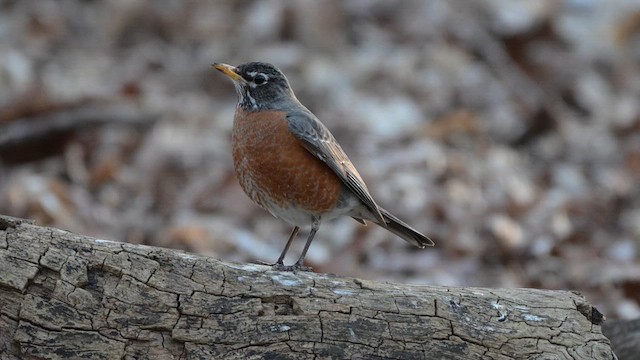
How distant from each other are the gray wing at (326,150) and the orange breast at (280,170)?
4 centimetres

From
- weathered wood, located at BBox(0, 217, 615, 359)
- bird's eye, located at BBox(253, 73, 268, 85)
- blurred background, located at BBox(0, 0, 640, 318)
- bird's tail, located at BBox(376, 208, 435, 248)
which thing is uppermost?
blurred background, located at BBox(0, 0, 640, 318)

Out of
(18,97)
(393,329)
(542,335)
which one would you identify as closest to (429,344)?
(393,329)

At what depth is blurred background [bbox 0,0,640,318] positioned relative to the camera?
6.39 meters

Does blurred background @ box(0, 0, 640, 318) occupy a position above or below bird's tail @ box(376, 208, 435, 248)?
above

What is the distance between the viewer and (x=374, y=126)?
8438mm

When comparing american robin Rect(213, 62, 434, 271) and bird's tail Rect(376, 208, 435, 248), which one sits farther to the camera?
bird's tail Rect(376, 208, 435, 248)

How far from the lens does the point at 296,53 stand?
9.04 metres

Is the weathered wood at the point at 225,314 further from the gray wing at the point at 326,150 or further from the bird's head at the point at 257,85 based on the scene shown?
the bird's head at the point at 257,85

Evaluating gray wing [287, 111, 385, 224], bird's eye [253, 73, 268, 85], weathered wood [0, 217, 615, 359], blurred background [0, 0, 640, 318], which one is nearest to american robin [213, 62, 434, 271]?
gray wing [287, 111, 385, 224]

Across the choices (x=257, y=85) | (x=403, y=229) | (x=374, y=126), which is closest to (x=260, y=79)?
(x=257, y=85)

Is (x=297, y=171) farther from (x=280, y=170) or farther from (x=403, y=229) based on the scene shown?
(x=403, y=229)

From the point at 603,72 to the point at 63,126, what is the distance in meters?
5.79

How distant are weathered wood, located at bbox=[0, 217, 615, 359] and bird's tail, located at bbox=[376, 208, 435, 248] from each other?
102cm

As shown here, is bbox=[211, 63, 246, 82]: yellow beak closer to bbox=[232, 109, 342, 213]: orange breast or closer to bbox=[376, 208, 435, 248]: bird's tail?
bbox=[232, 109, 342, 213]: orange breast
